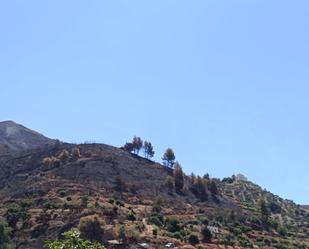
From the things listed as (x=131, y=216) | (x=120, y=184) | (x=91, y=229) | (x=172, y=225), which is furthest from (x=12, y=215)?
(x=120, y=184)

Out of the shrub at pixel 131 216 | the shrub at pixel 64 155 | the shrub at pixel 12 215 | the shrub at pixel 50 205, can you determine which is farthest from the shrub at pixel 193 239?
the shrub at pixel 64 155

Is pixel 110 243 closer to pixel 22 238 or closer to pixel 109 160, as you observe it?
pixel 22 238

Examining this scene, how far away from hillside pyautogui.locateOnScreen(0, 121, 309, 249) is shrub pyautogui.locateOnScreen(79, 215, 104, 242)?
2.81 feet

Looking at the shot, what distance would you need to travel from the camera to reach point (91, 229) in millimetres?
68312

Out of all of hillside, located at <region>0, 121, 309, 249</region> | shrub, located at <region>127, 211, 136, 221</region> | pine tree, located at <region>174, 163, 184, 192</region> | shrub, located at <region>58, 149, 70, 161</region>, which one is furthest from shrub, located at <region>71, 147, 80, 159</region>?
shrub, located at <region>127, 211, 136, 221</region>

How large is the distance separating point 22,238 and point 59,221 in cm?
565

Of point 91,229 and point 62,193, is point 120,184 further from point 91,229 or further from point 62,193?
point 91,229

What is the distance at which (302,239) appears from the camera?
9819cm

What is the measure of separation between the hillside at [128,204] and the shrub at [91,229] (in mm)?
857

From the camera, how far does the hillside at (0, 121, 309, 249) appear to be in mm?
75375

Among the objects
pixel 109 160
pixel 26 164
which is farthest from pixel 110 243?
pixel 26 164

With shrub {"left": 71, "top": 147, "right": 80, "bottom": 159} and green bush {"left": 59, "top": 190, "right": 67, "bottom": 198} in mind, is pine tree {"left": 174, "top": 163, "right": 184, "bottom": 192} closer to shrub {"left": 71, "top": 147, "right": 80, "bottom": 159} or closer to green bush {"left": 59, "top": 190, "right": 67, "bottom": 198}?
shrub {"left": 71, "top": 147, "right": 80, "bottom": 159}

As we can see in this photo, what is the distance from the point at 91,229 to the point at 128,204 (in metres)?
25.0

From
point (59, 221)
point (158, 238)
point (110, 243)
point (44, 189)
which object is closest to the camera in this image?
point (110, 243)
